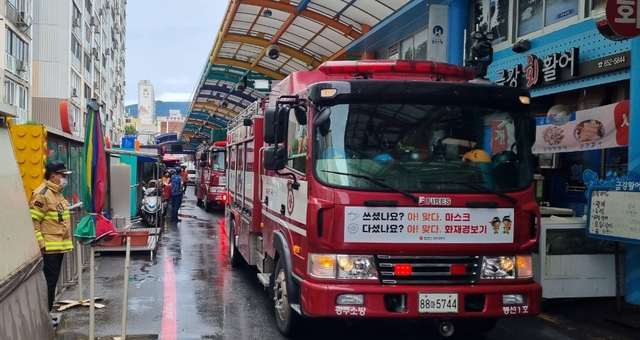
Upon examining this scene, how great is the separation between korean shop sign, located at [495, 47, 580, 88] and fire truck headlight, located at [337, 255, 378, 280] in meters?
5.75

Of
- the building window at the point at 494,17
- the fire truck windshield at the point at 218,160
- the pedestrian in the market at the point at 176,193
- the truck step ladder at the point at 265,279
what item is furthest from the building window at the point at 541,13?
the fire truck windshield at the point at 218,160

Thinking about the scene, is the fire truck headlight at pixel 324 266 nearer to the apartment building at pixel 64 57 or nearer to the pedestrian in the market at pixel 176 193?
the pedestrian in the market at pixel 176 193

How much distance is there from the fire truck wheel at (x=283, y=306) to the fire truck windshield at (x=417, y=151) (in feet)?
4.64

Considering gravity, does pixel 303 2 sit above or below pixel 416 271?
above

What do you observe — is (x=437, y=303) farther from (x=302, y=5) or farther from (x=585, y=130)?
(x=302, y=5)

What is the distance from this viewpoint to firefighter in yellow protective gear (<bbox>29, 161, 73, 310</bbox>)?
655 cm

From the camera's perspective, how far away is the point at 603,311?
8.07m

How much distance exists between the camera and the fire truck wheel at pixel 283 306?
6277 mm

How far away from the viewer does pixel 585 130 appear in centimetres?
897

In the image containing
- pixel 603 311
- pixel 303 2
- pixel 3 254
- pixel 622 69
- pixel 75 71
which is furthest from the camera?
pixel 75 71

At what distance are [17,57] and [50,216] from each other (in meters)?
30.6

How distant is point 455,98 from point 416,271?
1.60 meters

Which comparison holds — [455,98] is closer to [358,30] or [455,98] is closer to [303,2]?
[303,2]

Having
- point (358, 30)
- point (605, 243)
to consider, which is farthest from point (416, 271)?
point (358, 30)
